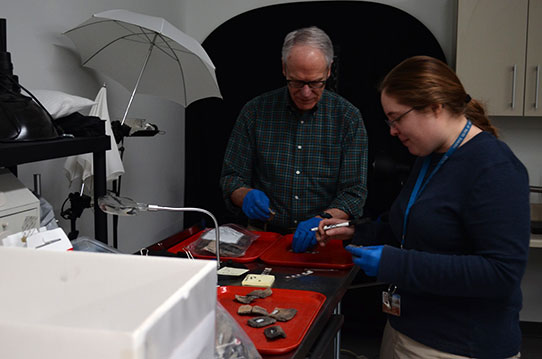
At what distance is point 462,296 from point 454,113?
0.45 m

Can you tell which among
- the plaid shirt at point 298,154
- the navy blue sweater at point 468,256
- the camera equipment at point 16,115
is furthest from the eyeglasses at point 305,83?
the camera equipment at point 16,115

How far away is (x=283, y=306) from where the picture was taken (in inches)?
57.4

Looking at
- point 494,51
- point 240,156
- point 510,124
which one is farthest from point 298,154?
point 510,124

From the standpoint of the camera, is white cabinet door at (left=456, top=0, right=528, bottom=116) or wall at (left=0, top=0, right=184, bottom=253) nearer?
wall at (left=0, top=0, right=184, bottom=253)

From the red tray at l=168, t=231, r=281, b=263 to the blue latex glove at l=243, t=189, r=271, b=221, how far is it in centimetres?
8

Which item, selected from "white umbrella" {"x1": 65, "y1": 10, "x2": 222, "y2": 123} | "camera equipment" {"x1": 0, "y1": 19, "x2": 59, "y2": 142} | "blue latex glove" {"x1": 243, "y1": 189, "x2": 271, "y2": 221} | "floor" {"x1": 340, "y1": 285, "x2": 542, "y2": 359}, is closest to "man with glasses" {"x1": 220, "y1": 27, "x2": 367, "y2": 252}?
"blue latex glove" {"x1": 243, "y1": 189, "x2": 271, "y2": 221}

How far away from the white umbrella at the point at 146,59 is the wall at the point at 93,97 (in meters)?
0.12

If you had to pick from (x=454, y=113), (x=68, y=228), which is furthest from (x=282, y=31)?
(x=454, y=113)

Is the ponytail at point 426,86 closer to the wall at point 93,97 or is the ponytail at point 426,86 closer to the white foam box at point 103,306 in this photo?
the white foam box at point 103,306

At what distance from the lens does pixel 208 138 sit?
375 cm

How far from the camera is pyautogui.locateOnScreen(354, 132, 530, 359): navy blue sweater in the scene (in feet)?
4.25

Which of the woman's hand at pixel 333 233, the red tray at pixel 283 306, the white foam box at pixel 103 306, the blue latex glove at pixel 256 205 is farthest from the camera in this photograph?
the blue latex glove at pixel 256 205

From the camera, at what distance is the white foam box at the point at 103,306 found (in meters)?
0.51

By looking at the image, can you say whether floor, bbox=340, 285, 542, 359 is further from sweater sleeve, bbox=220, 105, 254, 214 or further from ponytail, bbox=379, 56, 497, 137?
ponytail, bbox=379, 56, 497, 137
